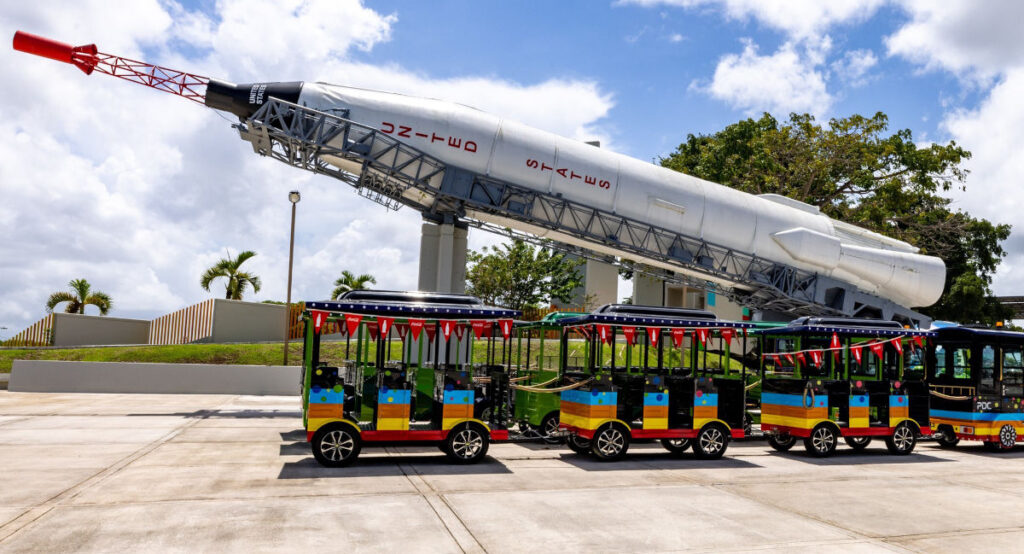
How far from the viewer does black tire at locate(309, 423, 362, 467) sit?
38.8 ft

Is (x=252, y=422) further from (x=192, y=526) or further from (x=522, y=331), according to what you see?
(x=192, y=526)

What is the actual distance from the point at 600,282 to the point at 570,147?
31.0m

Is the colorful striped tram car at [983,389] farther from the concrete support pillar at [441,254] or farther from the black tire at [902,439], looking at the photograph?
the concrete support pillar at [441,254]

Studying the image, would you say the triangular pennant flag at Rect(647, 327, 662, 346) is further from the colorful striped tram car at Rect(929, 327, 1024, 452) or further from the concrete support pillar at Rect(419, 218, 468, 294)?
the concrete support pillar at Rect(419, 218, 468, 294)

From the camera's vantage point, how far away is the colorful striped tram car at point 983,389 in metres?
16.6

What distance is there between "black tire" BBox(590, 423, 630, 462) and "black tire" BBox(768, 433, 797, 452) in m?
4.09

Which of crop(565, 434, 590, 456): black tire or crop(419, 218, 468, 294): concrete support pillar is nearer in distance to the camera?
crop(565, 434, 590, 456): black tire

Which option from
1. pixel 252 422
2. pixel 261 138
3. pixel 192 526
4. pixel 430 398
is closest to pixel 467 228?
pixel 261 138

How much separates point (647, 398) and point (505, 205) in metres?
9.64

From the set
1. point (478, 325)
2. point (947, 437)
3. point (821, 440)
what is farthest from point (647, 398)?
point (947, 437)

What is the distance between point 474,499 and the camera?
966cm

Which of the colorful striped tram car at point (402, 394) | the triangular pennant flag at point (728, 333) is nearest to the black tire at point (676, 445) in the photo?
the triangular pennant flag at point (728, 333)

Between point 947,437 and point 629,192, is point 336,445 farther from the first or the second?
point 947,437

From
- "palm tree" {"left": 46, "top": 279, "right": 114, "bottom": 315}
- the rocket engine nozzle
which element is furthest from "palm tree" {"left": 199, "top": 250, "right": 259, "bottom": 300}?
the rocket engine nozzle
